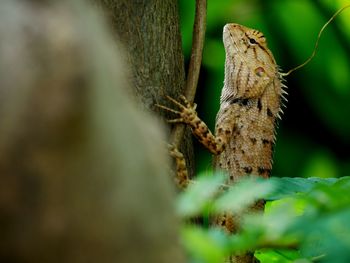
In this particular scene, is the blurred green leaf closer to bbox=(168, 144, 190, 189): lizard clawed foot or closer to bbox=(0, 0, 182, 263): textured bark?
bbox=(0, 0, 182, 263): textured bark

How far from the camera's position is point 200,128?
3.35 metres

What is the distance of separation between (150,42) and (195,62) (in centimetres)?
46

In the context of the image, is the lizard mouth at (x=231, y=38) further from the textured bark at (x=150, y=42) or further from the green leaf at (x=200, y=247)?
the green leaf at (x=200, y=247)

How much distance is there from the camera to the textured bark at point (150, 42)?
2.61 metres

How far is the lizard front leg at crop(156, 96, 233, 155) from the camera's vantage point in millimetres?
2925

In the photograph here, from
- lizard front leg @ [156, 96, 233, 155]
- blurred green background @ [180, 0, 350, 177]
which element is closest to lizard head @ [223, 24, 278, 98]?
lizard front leg @ [156, 96, 233, 155]

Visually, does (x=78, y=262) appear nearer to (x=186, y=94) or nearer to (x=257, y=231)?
(x=257, y=231)

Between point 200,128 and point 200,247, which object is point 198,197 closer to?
point 200,247

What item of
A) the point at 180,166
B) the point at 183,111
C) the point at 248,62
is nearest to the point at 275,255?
the point at 180,166

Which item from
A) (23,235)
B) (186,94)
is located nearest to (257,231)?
(23,235)

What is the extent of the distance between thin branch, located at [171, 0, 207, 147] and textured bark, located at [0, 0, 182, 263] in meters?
2.02

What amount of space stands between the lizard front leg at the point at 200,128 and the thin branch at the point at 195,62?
0.04 m

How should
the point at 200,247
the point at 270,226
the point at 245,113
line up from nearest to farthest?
the point at 200,247 → the point at 270,226 → the point at 245,113

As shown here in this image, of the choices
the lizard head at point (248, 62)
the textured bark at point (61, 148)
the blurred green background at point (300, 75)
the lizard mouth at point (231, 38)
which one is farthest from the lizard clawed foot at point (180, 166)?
the blurred green background at point (300, 75)
